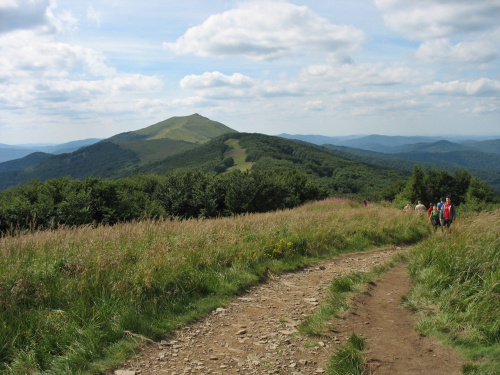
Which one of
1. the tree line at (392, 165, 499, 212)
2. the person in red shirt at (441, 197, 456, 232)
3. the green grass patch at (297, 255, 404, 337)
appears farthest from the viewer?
the tree line at (392, 165, 499, 212)

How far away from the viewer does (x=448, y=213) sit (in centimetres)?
1166

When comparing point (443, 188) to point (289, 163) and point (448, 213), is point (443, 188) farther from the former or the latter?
point (289, 163)

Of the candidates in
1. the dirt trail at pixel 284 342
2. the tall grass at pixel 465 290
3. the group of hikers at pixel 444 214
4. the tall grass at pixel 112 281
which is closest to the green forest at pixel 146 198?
the tall grass at pixel 112 281

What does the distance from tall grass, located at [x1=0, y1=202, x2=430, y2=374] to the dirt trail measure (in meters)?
0.40

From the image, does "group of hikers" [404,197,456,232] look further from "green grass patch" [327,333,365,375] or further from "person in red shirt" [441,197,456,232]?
"green grass patch" [327,333,365,375]

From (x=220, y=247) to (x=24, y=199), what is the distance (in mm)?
12304

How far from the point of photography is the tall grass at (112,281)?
386cm

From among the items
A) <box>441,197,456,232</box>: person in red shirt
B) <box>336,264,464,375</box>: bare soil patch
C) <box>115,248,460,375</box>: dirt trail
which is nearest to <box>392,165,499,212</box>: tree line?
<box>441,197,456,232</box>: person in red shirt

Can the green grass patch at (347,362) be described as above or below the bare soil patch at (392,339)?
above

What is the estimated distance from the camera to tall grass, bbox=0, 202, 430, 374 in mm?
3861

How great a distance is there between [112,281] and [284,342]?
2.57 metres

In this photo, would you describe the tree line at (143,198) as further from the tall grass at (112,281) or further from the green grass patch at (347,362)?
the green grass patch at (347,362)

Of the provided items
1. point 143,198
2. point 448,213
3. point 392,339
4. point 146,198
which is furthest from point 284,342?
point 146,198

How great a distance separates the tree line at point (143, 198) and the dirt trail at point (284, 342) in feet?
18.1
